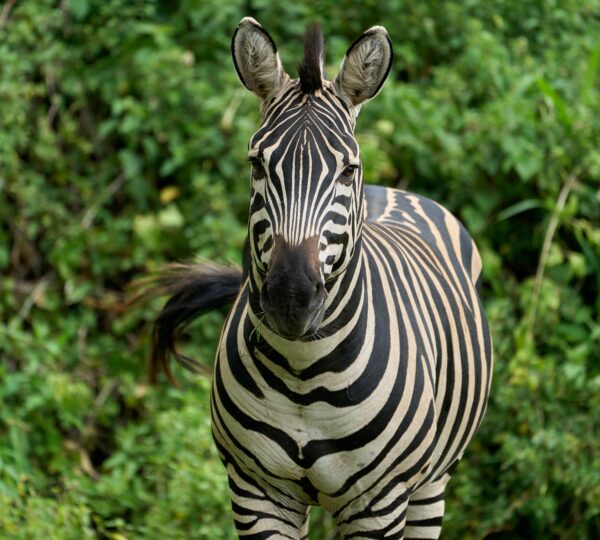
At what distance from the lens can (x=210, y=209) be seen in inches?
291

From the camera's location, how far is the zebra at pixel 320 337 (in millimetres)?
3213

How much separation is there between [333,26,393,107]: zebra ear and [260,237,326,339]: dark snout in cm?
59

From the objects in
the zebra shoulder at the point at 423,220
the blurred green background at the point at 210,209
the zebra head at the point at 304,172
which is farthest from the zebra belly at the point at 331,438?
the blurred green background at the point at 210,209

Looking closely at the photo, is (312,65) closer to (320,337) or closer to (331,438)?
(320,337)

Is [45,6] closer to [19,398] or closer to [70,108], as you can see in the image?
[70,108]

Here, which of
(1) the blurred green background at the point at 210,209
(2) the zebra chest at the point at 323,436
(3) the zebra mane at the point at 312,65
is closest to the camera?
(3) the zebra mane at the point at 312,65

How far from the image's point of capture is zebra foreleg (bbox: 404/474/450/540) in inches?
179

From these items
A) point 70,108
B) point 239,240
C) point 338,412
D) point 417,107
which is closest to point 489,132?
point 417,107

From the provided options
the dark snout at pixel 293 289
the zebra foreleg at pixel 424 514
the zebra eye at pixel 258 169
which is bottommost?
the zebra foreleg at pixel 424 514

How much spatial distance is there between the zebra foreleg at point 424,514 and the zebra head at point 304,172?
4.87 feet

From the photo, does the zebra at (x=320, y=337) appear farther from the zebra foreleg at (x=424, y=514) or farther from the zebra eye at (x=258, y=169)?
the zebra foreleg at (x=424, y=514)

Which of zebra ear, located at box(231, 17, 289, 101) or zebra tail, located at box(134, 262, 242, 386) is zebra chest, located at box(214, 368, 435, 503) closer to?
zebra ear, located at box(231, 17, 289, 101)

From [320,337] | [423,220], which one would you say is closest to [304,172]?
[320,337]

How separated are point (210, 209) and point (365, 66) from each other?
4020mm
